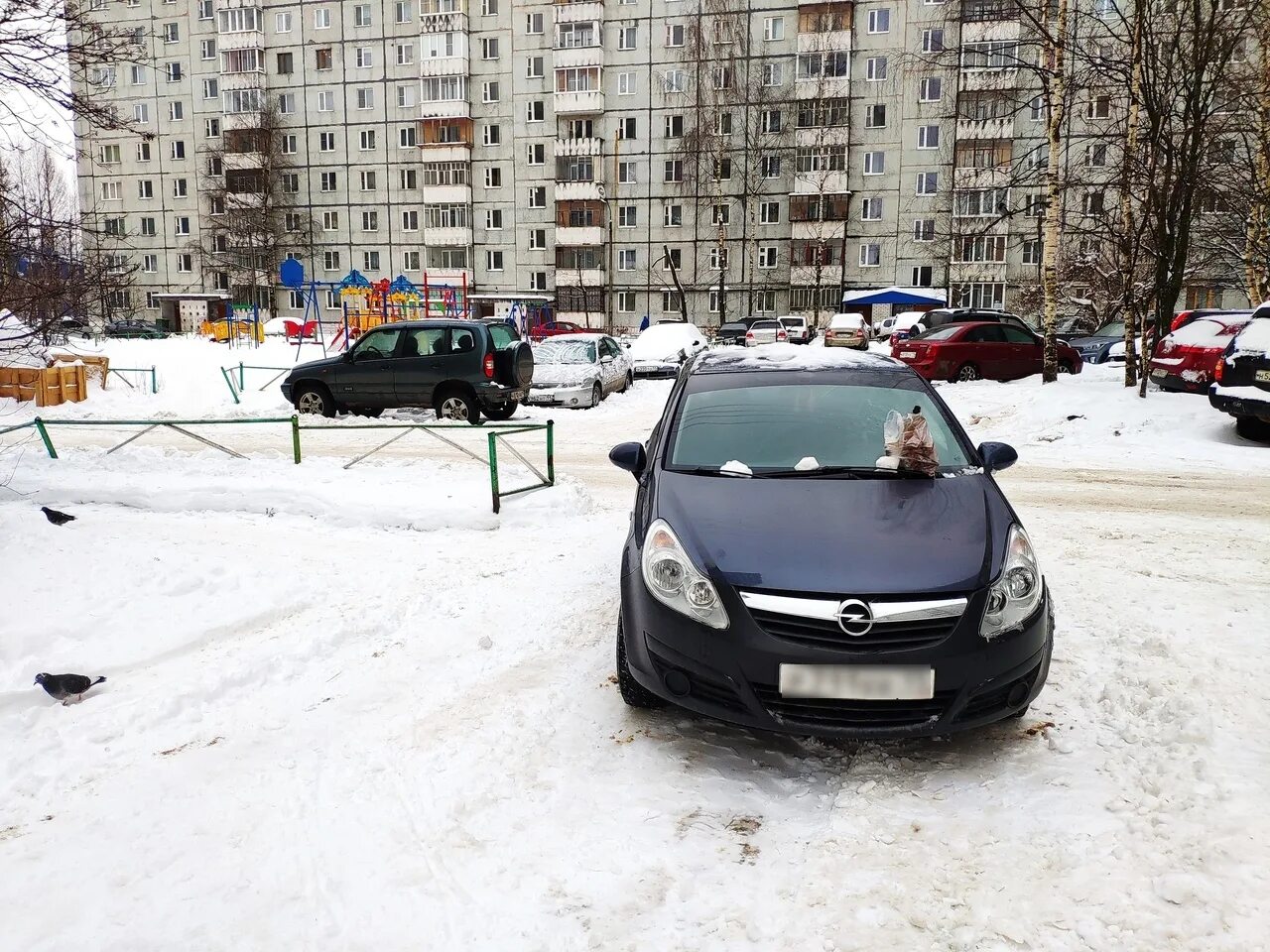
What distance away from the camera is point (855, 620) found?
308 centimetres

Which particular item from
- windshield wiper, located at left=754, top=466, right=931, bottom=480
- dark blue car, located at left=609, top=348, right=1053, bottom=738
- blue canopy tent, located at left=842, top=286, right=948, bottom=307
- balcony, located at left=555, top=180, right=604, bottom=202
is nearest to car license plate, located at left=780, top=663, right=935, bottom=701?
dark blue car, located at left=609, top=348, right=1053, bottom=738

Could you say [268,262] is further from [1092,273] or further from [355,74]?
[1092,273]

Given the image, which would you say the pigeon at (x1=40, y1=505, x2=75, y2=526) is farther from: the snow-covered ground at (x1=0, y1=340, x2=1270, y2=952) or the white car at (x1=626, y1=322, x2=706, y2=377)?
the white car at (x1=626, y1=322, x2=706, y2=377)

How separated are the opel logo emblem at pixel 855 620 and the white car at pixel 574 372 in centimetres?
1476

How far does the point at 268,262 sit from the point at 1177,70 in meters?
54.5

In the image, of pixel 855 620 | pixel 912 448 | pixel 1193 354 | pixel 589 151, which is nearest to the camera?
pixel 855 620

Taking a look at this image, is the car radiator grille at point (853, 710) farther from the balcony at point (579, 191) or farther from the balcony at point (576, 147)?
the balcony at point (576, 147)

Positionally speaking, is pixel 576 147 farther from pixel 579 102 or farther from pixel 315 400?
pixel 315 400

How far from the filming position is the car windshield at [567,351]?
730 inches

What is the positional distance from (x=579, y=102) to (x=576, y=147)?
103 inches

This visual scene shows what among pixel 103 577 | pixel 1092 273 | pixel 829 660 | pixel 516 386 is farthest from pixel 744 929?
pixel 1092 273

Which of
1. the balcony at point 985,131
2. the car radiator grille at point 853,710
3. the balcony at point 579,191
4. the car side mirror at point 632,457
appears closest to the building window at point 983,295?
the balcony at point 985,131

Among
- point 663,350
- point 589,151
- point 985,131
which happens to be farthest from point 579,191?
point 663,350

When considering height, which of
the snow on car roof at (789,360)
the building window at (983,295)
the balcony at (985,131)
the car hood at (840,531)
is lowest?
the car hood at (840,531)
